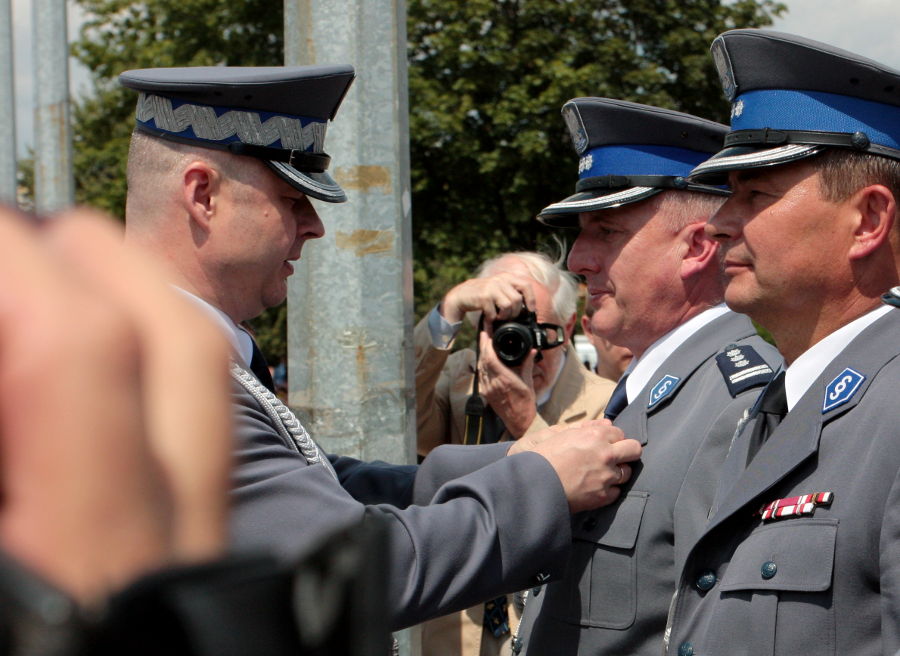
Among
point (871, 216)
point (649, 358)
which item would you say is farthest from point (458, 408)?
point (871, 216)

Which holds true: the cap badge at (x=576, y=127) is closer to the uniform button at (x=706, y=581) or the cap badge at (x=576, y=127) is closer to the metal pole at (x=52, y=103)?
the uniform button at (x=706, y=581)

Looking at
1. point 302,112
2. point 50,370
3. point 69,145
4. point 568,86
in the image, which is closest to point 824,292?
point 302,112

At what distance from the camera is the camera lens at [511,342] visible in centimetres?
377

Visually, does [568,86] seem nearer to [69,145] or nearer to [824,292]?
[69,145]

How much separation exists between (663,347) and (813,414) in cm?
86

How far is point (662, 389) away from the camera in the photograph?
8.48 ft

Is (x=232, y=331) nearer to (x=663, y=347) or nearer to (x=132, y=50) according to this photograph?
(x=663, y=347)

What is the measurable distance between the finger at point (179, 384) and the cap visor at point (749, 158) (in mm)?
1658

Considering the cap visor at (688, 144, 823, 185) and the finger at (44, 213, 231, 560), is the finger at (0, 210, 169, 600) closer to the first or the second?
the finger at (44, 213, 231, 560)

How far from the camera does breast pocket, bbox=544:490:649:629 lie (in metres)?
2.34

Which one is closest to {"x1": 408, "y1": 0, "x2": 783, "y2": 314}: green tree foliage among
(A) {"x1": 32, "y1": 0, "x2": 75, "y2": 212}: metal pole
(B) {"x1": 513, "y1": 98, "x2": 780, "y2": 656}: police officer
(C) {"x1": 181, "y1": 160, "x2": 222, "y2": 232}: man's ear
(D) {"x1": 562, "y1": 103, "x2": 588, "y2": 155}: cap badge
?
(A) {"x1": 32, "y1": 0, "x2": 75, "y2": 212}: metal pole

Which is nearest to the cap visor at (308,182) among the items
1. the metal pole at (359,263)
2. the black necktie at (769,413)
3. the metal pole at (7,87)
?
the metal pole at (359,263)

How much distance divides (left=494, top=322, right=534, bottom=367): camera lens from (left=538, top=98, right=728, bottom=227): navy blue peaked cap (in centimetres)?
91

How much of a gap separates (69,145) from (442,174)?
1003cm
